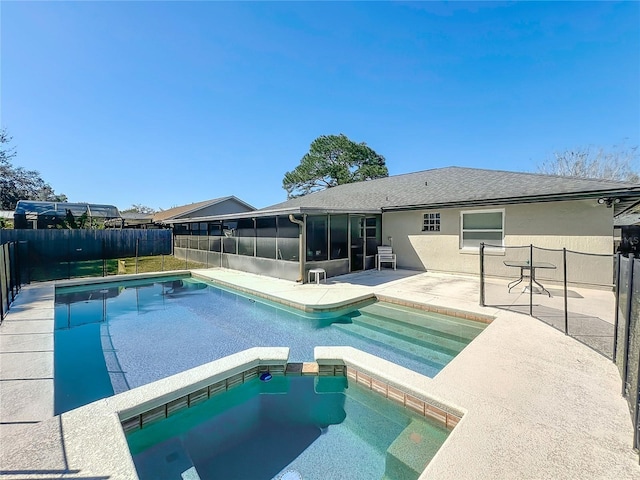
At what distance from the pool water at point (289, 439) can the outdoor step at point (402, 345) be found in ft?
4.86

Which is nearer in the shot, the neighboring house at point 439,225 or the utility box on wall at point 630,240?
the neighboring house at point 439,225

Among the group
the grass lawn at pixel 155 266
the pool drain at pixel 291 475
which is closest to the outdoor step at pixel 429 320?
the pool drain at pixel 291 475

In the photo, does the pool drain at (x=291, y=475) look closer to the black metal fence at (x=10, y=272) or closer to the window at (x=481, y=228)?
the black metal fence at (x=10, y=272)

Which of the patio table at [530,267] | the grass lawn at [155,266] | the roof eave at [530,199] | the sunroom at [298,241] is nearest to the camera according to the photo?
the patio table at [530,267]

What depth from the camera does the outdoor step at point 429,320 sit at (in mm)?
5613

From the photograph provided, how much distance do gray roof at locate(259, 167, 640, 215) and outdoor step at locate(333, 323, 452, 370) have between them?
13.3ft

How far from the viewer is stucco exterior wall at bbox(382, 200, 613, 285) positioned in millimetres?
7723

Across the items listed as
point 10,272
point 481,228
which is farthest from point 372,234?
point 10,272

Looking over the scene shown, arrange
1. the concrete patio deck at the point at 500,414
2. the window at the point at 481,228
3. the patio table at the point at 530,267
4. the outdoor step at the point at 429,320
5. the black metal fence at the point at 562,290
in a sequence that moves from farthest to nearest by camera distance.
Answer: the window at the point at 481,228 → the patio table at the point at 530,267 → the outdoor step at the point at 429,320 → the black metal fence at the point at 562,290 → the concrete patio deck at the point at 500,414

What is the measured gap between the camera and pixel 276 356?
165 inches

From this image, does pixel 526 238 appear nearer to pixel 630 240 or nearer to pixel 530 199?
pixel 530 199

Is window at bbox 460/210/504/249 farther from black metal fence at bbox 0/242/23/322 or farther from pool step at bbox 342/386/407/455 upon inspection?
black metal fence at bbox 0/242/23/322

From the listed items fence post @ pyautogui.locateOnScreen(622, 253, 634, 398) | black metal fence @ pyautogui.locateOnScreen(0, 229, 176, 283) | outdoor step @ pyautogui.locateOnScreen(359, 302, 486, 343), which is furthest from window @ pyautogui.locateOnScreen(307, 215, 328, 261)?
fence post @ pyautogui.locateOnScreen(622, 253, 634, 398)

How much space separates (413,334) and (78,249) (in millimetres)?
19158
